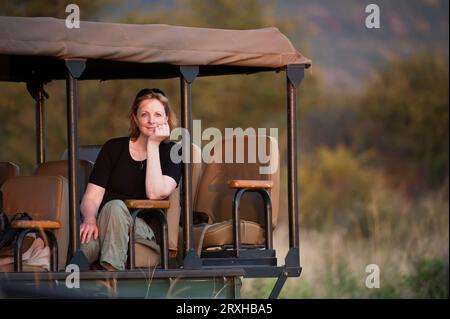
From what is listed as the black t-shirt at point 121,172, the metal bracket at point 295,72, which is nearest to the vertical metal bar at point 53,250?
the black t-shirt at point 121,172

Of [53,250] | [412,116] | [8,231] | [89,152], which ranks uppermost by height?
[412,116]

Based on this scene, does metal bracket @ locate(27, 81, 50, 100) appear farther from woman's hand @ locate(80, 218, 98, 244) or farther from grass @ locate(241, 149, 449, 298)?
grass @ locate(241, 149, 449, 298)

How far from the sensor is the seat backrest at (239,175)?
7875 mm

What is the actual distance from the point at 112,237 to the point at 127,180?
56 centimetres

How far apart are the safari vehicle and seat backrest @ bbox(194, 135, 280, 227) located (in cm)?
1

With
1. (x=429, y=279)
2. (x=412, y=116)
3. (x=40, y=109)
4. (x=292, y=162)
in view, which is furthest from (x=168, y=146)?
(x=412, y=116)

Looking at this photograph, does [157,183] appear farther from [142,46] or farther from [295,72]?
[295,72]

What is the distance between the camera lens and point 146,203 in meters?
7.20

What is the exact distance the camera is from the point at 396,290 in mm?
13812

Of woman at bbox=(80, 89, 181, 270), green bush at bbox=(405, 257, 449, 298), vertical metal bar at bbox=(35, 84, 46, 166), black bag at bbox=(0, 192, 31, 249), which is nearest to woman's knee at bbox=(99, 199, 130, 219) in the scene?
woman at bbox=(80, 89, 181, 270)

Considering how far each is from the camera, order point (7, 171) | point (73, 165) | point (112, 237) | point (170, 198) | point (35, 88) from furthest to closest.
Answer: point (35, 88) < point (7, 171) < point (170, 198) < point (112, 237) < point (73, 165)
